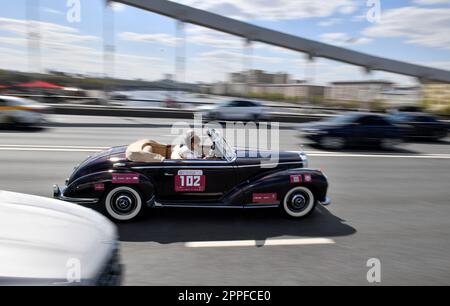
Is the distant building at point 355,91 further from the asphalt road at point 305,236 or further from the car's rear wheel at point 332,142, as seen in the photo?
the asphalt road at point 305,236

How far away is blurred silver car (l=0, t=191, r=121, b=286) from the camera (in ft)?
8.20

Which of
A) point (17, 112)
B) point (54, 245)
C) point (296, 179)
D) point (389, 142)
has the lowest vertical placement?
point (54, 245)

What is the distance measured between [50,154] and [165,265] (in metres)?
7.64

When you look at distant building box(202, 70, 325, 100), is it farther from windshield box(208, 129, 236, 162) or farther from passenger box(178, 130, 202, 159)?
passenger box(178, 130, 202, 159)

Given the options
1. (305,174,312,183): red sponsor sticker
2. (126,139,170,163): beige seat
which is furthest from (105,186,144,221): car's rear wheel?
(305,174,312,183): red sponsor sticker

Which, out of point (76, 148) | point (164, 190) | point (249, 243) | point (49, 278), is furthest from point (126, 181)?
point (76, 148)

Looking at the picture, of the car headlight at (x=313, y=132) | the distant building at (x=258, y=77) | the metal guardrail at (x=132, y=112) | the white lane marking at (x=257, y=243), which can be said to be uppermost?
the distant building at (x=258, y=77)

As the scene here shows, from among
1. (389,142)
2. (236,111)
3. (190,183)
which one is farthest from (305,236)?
(236,111)

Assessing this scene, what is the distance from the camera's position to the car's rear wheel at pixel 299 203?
589cm

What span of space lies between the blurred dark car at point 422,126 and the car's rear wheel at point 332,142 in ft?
16.2

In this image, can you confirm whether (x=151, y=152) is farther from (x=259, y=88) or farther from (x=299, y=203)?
(x=259, y=88)

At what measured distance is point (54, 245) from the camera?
9.14 ft

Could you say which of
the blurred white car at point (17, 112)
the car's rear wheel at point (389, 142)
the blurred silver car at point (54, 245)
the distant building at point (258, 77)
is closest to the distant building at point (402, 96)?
the distant building at point (258, 77)

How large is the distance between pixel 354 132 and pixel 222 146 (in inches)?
347
